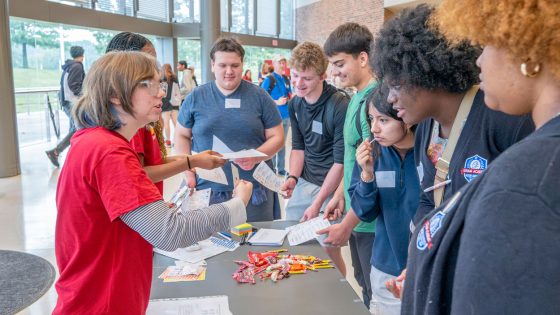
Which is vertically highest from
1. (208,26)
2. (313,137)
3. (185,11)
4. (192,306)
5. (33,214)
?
(185,11)

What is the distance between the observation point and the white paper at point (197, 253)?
1916 millimetres

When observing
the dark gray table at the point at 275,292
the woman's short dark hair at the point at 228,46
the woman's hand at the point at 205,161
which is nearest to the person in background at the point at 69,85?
the woman's short dark hair at the point at 228,46

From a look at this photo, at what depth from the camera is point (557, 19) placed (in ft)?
2.28

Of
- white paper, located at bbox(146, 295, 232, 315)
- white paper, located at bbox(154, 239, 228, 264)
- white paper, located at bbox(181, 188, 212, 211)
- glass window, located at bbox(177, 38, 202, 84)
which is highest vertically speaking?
glass window, located at bbox(177, 38, 202, 84)

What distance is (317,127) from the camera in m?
2.73

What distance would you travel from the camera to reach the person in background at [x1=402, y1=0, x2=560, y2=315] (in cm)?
63

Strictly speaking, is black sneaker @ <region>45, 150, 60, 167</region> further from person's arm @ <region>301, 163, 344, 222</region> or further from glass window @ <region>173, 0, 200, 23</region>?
person's arm @ <region>301, 163, 344, 222</region>

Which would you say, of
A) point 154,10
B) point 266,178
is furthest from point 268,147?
point 154,10

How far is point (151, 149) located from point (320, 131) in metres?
1.14

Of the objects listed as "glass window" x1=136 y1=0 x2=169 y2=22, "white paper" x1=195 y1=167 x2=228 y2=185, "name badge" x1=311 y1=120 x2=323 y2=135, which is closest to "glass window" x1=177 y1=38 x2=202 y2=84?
"glass window" x1=136 y1=0 x2=169 y2=22

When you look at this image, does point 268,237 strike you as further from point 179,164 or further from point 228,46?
point 228,46

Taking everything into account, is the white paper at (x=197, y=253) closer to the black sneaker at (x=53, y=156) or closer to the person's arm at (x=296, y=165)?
the person's arm at (x=296, y=165)

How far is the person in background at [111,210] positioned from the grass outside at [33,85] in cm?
802

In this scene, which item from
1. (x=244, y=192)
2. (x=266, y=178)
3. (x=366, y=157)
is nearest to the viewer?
(x=244, y=192)
